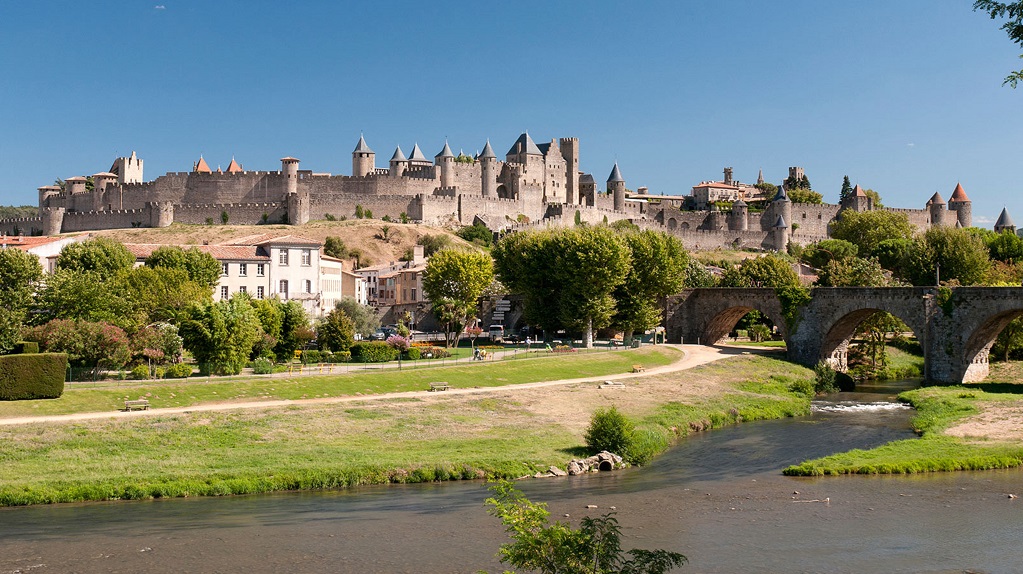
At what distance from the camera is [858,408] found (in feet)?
143

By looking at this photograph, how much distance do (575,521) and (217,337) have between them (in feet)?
71.9

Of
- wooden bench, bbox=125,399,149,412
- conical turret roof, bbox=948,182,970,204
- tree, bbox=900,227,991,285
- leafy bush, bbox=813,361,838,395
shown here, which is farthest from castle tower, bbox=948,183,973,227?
wooden bench, bbox=125,399,149,412

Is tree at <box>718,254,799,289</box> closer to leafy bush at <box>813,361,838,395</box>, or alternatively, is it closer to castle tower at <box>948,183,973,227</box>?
leafy bush at <box>813,361,838,395</box>

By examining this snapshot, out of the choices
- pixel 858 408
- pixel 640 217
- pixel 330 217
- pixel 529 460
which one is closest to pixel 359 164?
pixel 330 217

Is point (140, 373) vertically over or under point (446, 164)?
under

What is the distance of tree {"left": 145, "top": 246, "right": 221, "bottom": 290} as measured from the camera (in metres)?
54.9

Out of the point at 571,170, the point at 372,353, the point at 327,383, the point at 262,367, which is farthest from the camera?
the point at 571,170

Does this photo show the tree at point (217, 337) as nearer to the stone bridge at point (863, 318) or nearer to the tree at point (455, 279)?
the tree at point (455, 279)

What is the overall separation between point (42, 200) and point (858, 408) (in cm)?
10733

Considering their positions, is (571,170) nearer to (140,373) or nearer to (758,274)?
(758,274)

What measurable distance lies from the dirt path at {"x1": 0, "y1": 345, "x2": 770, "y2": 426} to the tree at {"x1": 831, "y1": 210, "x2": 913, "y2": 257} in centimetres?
5081

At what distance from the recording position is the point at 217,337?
131 ft

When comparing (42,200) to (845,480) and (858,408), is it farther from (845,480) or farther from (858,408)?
(845,480)

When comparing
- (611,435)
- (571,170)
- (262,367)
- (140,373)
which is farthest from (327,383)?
(571,170)
